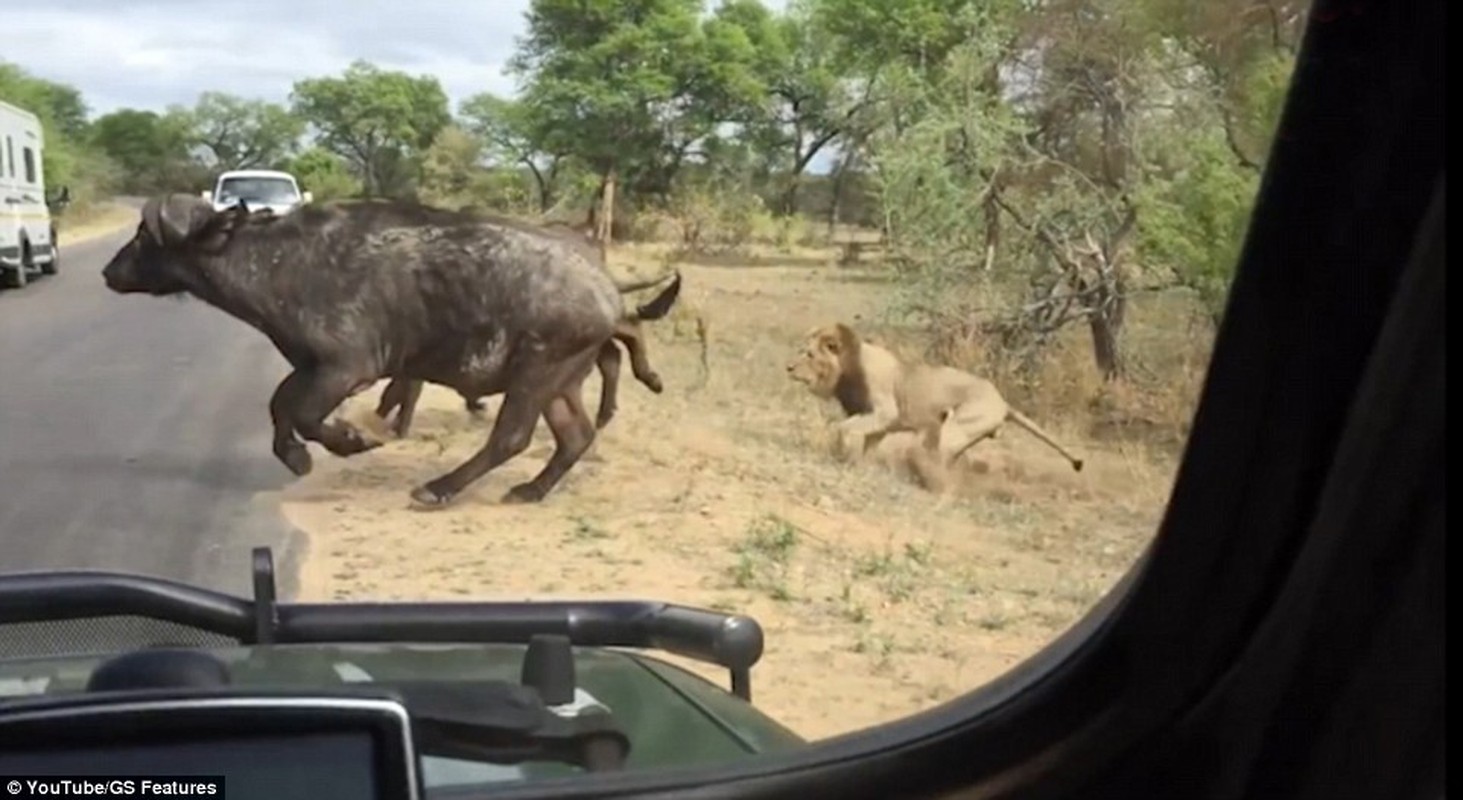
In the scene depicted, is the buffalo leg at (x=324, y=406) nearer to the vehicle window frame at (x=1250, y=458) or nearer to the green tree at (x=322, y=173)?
the green tree at (x=322, y=173)

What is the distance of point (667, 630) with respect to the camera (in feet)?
10.4

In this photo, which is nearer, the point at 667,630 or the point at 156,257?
the point at 667,630

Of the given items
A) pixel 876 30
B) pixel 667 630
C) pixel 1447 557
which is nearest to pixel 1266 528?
pixel 1447 557

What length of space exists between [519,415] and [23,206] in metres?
2.16

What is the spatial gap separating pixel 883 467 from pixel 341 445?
6.28 feet

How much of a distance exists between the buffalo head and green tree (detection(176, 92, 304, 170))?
0.49 m

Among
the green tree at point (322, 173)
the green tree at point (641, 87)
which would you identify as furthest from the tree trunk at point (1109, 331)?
the green tree at point (322, 173)

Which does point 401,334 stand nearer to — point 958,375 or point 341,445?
point 341,445

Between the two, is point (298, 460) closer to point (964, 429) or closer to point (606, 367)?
point (606, 367)

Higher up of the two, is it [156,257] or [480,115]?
[480,115]

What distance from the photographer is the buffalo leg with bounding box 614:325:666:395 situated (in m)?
8.28

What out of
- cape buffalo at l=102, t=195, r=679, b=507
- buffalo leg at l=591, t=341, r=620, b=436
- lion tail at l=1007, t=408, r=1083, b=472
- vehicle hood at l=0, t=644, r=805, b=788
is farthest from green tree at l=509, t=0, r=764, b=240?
vehicle hood at l=0, t=644, r=805, b=788

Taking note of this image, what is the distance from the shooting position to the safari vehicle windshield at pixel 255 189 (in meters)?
5.99

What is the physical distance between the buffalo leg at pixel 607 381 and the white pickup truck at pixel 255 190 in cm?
204
